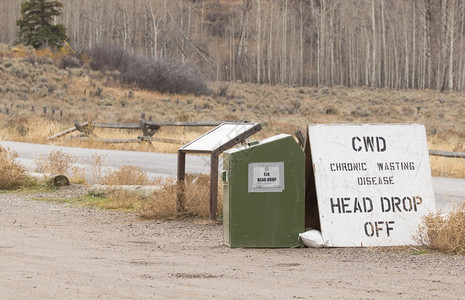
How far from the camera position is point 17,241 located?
313 inches

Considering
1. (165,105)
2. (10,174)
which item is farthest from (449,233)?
(165,105)

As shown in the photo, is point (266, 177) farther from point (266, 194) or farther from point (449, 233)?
point (449, 233)

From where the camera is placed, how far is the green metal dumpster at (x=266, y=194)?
294 inches

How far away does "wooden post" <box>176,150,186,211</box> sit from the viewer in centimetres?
960

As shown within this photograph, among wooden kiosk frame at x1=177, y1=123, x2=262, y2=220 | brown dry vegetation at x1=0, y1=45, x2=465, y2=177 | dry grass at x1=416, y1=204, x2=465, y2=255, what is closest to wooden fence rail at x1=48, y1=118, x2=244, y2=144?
brown dry vegetation at x1=0, y1=45, x2=465, y2=177

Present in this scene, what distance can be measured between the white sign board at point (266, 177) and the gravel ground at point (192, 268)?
64 centimetres

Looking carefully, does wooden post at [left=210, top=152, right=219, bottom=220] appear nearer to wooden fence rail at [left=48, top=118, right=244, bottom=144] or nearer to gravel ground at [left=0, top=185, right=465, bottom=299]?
gravel ground at [left=0, top=185, right=465, bottom=299]

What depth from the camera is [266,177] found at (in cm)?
746

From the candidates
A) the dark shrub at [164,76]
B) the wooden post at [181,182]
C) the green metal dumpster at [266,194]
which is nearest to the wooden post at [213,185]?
the wooden post at [181,182]

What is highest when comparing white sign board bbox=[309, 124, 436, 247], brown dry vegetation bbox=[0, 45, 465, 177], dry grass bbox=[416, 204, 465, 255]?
brown dry vegetation bbox=[0, 45, 465, 177]

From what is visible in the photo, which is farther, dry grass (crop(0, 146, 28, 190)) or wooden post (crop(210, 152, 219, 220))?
dry grass (crop(0, 146, 28, 190))

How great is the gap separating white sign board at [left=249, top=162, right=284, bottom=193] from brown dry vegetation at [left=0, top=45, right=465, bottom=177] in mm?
19690

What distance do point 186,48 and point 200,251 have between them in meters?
79.5

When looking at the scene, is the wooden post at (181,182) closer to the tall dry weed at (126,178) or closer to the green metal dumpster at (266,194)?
the green metal dumpster at (266,194)
